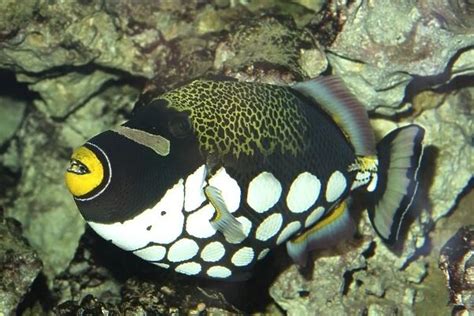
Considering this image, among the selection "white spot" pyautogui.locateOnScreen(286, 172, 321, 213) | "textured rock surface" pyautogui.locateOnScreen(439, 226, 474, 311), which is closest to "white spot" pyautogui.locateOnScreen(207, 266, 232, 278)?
"white spot" pyautogui.locateOnScreen(286, 172, 321, 213)

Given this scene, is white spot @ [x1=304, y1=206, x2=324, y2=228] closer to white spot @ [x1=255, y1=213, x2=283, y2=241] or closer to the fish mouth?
white spot @ [x1=255, y1=213, x2=283, y2=241]

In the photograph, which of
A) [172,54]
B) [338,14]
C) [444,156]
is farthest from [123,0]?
[444,156]

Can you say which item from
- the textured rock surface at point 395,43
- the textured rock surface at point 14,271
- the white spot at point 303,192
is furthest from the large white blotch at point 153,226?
the textured rock surface at point 395,43

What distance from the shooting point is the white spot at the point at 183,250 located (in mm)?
2736

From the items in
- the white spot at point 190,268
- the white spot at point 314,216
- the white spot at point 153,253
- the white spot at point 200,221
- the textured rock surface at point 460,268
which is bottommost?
the textured rock surface at point 460,268

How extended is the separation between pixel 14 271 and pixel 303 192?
1.65 metres

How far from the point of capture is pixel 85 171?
91.8 inches

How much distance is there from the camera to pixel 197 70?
375 cm

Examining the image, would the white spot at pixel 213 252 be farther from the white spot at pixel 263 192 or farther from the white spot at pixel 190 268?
the white spot at pixel 263 192

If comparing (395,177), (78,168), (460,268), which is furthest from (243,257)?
(460,268)

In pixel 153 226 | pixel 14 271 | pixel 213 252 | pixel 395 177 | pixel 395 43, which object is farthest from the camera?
pixel 395 43

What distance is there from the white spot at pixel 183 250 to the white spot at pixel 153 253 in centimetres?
4

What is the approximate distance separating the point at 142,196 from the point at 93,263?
1.78 m

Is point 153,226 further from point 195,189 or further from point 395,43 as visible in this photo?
point 395,43
